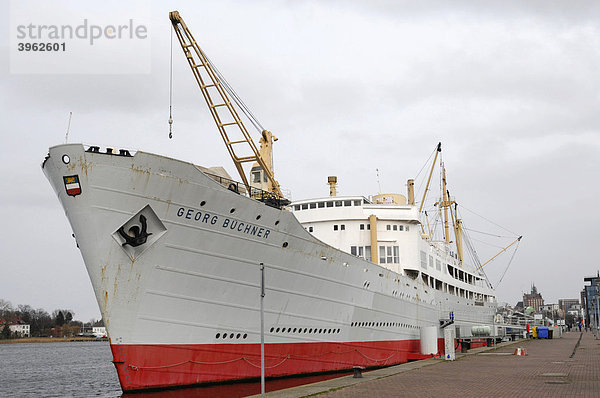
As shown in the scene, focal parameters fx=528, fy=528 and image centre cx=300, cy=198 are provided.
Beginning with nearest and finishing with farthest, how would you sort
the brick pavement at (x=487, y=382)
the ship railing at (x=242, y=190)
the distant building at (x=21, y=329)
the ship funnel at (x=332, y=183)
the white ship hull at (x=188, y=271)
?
the brick pavement at (x=487, y=382)
the white ship hull at (x=188, y=271)
the ship railing at (x=242, y=190)
the ship funnel at (x=332, y=183)
the distant building at (x=21, y=329)

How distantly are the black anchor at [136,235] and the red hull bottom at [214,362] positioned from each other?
2.76 metres

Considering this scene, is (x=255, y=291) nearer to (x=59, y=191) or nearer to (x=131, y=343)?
(x=131, y=343)

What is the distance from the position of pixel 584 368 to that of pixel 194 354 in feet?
45.1

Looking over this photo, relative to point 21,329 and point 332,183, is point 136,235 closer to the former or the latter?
point 332,183

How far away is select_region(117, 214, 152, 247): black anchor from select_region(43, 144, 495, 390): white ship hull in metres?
0.11

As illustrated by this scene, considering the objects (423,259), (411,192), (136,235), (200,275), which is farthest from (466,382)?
(411,192)

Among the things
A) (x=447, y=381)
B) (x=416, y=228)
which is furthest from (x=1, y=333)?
(x=447, y=381)

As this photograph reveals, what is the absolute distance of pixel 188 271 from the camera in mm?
15000

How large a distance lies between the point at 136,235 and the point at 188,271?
70.2 inches

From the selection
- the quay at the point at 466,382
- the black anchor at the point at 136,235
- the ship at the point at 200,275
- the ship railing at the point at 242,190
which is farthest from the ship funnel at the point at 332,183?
the black anchor at the point at 136,235

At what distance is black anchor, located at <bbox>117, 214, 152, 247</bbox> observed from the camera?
14188 millimetres

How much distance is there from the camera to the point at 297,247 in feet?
58.2

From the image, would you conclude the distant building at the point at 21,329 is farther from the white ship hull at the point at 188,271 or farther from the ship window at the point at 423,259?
the white ship hull at the point at 188,271

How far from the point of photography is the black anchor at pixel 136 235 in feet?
46.5
